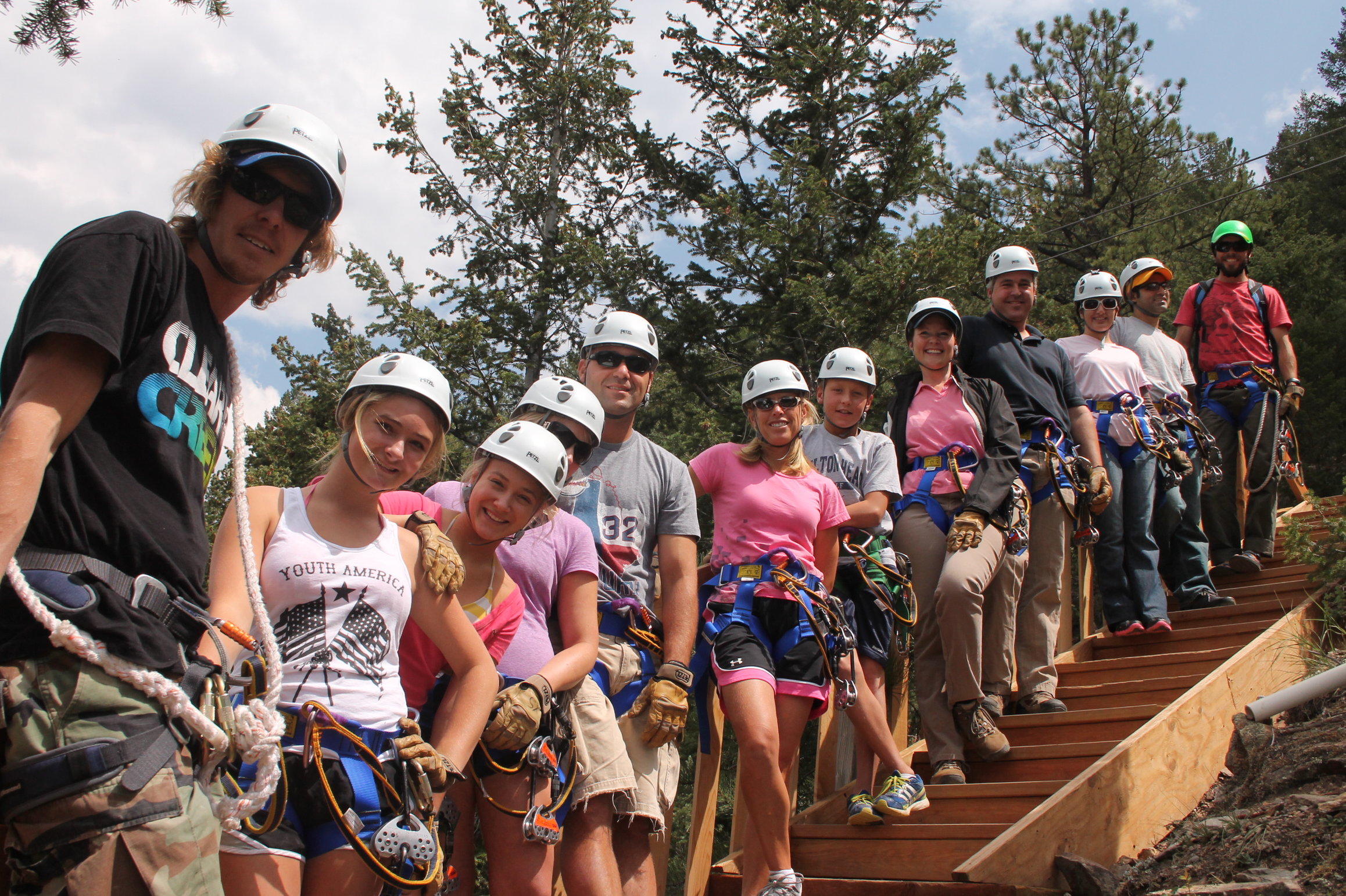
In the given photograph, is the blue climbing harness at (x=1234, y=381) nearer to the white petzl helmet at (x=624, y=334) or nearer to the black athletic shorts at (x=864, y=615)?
the black athletic shorts at (x=864, y=615)

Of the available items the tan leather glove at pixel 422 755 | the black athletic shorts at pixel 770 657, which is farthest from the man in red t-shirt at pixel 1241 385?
the tan leather glove at pixel 422 755

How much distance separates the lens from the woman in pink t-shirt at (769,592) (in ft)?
13.5

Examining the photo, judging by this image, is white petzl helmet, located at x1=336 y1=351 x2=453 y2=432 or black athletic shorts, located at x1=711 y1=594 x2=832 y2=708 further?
black athletic shorts, located at x1=711 y1=594 x2=832 y2=708

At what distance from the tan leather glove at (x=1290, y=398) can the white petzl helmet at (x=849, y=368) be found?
4147 mm

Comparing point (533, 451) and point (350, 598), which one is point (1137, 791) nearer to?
point (533, 451)

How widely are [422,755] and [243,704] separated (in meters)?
0.68

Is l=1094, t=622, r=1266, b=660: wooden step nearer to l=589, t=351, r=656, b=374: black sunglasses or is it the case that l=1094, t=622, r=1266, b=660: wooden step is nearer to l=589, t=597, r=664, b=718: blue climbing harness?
l=589, t=597, r=664, b=718: blue climbing harness

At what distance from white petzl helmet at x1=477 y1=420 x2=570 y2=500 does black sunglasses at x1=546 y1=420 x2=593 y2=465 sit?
1.37ft

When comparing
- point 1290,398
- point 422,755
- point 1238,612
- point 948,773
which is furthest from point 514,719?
point 1290,398

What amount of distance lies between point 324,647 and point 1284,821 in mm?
3326

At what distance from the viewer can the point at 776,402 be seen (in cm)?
493

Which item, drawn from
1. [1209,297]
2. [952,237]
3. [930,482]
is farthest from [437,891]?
[952,237]

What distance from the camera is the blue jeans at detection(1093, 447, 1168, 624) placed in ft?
21.5

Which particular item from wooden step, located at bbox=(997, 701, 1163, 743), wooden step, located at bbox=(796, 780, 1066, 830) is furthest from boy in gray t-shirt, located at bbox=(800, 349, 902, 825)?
wooden step, located at bbox=(997, 701, 1163, 743)
